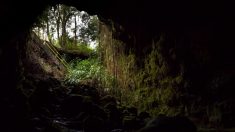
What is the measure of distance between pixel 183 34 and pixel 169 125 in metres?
3.28

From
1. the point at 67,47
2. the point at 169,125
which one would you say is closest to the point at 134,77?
the point at 169,125

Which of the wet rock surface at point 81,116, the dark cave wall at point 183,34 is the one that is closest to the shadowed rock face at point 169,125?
the wet rock surface at point 81,116

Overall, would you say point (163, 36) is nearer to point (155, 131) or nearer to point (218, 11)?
point (218, 11)

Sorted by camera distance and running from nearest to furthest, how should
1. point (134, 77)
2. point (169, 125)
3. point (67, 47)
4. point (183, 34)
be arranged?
point (169, 125) < point (183, 34) < point (134, 77) < point (67, 47)

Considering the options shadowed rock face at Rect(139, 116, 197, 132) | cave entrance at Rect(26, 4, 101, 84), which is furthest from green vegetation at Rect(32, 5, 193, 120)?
shadowed rock face at Rect(139, 116, 197, 132)

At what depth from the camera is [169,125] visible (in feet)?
20.9

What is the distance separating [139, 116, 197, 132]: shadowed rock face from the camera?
630 centimetres

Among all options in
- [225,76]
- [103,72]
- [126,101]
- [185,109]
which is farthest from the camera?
[103,72]

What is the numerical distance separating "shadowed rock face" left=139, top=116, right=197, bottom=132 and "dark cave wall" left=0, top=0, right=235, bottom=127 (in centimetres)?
143

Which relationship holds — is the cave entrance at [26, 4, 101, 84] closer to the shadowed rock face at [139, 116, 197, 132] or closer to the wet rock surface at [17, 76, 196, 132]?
the wet rock surface at [17, 76, 196, 132]

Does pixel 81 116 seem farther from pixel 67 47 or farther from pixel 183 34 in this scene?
pixel 67 47

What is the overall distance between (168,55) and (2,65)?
4.36 m

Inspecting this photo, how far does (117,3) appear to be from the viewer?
1027cm

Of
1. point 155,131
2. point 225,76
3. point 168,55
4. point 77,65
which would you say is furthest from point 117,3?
point 77,65
